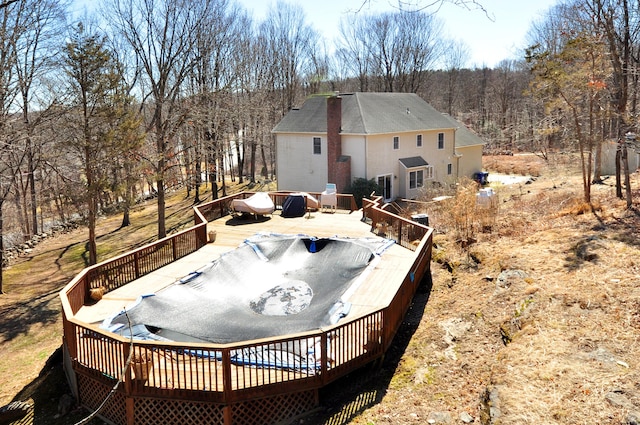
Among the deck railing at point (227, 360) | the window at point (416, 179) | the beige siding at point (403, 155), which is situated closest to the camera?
the deck railing at point (227, 360)

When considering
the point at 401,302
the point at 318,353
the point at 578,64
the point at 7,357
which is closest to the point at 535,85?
the point at 578,64

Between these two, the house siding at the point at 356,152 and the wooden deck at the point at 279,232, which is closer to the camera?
the wooden deck at the point at 279,232

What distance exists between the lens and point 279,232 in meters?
16.3

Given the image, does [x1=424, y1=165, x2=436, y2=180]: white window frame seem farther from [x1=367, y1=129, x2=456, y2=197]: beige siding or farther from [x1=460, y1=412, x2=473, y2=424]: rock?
[x1=460, y1=412, x2=473, y2=424]: rock

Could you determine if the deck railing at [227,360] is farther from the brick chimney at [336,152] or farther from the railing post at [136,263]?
the brick chimney at [336,152]

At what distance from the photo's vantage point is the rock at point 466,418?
21.4 feet

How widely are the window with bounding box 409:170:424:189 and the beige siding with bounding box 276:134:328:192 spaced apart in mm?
5532

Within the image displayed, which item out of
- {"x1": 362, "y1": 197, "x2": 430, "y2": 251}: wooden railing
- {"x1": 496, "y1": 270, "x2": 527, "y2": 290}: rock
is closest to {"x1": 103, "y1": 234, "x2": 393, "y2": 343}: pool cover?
{"x1": 362, "y1": 197, "x2": 430, "y2": 251}: wooden railing

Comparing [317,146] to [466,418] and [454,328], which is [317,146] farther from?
[466,418]

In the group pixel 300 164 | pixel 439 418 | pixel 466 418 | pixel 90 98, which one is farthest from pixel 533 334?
pixel 300 164

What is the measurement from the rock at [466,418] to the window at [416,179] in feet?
74.4

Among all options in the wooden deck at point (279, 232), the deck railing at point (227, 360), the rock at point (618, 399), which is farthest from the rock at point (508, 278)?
the rock at point (618, 399)

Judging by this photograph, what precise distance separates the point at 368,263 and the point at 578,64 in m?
12.2

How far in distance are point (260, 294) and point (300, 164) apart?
17580 mm
